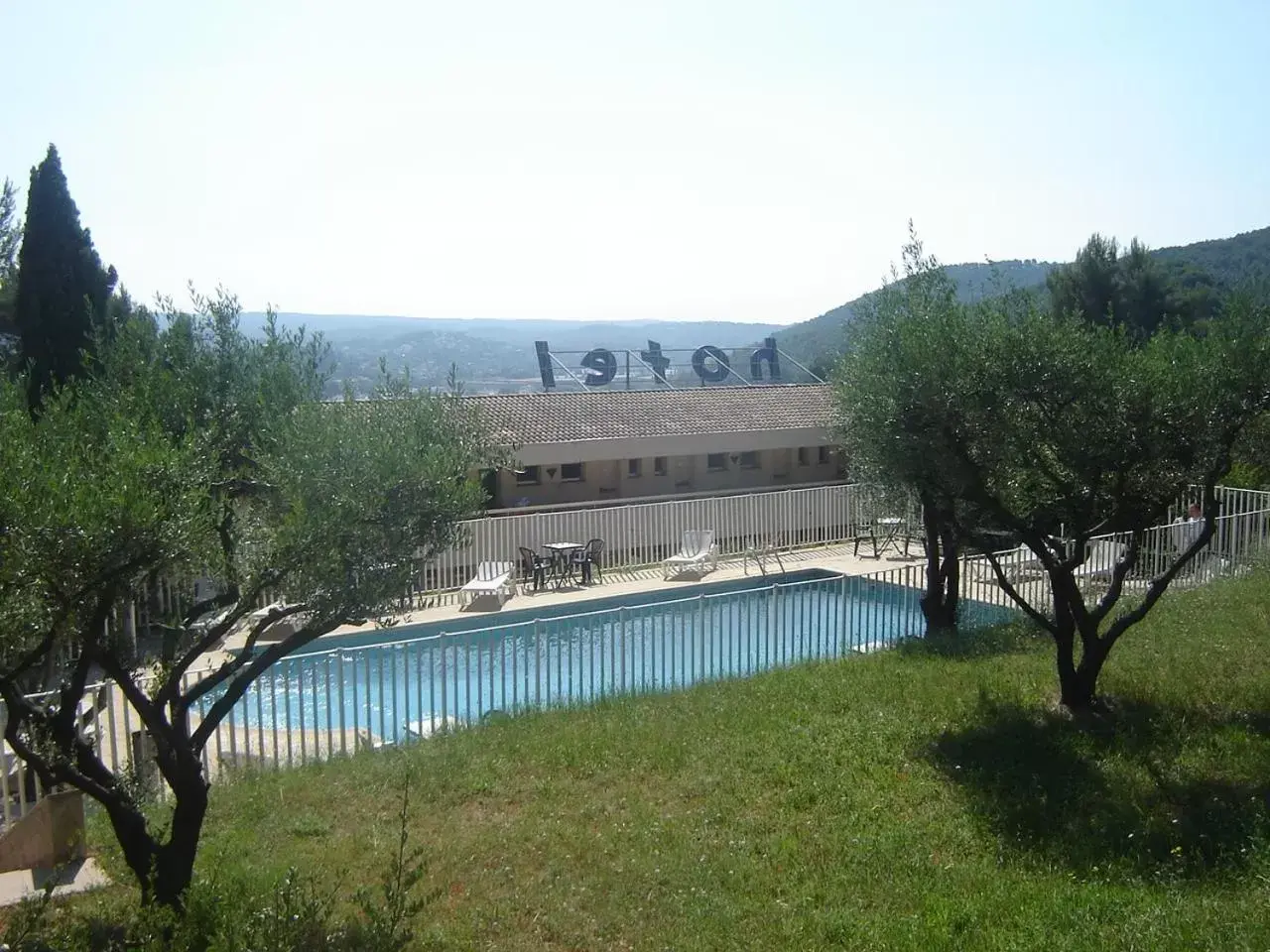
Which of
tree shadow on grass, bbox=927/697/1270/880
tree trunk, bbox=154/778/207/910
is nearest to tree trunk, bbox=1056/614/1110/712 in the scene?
tree shadow on grass, bbox=927/697/1270/880

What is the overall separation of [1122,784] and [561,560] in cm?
1117

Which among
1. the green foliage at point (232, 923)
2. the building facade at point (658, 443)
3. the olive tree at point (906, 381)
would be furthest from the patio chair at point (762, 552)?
the green foliage at point (232, 923)

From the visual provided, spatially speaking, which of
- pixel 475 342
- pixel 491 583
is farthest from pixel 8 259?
pixel 475 342

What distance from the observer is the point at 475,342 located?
8956 cm

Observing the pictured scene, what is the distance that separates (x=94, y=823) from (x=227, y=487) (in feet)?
10.1

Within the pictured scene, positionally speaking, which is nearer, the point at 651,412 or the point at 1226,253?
the point at 651,412

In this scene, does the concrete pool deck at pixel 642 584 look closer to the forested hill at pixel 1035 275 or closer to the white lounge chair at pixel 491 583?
the white lounge chair at pixel 491 583

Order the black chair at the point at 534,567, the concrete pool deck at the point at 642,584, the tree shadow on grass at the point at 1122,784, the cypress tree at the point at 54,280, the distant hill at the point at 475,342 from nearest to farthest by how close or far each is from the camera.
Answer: the tree shadow on grass at the point at 1122,784 < the distant hill at the point at 475,342 < the concrete pool deck at the point at 642,584 < the black chair at the point at 534,567 < the cypress tree at the point at 54,280

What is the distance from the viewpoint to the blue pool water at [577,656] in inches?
379

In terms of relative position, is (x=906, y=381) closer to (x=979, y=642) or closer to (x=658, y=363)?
(x=979, y=642)

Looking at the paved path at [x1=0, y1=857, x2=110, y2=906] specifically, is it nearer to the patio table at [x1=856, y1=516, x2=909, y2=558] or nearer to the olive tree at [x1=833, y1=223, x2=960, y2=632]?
the olive tree at [x1=833, y1=223, x2=960, y2=632]

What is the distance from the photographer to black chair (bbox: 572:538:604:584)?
58.0 ft

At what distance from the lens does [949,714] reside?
913 centimetres

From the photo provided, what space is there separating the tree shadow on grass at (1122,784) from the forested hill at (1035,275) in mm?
3982
